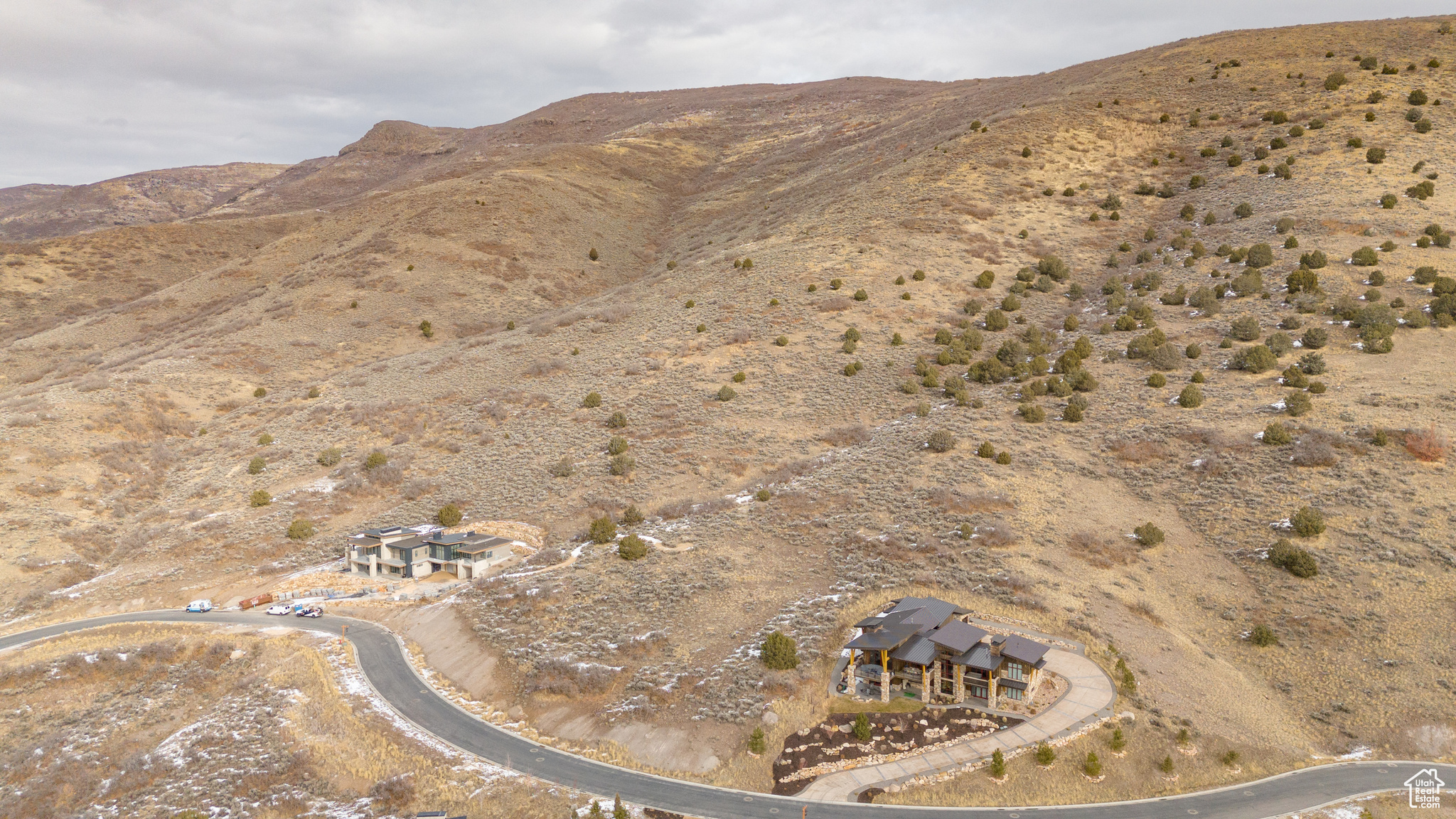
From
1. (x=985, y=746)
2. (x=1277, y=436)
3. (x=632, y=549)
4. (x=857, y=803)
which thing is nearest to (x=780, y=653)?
(x=857, y=803)

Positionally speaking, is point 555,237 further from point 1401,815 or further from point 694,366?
point 1401,815

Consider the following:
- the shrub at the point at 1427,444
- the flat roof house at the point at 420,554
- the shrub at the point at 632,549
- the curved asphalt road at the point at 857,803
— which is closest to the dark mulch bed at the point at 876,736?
the curved asphalt road at the point at 857,803

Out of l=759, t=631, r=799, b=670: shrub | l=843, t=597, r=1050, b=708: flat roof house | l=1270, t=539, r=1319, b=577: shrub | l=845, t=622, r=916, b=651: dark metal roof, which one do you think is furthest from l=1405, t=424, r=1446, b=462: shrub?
l=759, t=631, r=799, b=670: shrub

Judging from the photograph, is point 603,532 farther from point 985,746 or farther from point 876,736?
point 985,746

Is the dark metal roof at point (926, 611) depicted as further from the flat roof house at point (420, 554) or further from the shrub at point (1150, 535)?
the flat roof house at point (420, 554)

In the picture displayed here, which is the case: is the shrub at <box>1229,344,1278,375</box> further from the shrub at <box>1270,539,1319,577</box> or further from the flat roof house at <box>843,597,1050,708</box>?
the flat roof house at <box>843,597,1050,708</box>
